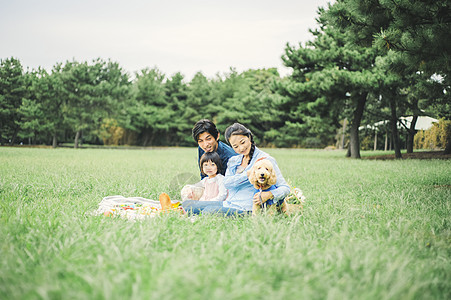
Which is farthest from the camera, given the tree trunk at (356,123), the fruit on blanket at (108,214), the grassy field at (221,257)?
the tree trunk at (356,123)

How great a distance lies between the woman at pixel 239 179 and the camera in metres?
2.99

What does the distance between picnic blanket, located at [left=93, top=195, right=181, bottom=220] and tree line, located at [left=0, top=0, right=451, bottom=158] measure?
3.55 meters

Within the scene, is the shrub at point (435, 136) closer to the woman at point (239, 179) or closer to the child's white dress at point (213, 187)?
the child's white dress at point (213, 187)

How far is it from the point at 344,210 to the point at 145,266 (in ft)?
7.87

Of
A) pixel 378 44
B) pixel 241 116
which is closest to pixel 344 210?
pixel 378 44

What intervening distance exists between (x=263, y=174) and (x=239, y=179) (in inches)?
16.2

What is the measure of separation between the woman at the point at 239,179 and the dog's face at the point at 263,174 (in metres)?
0.18

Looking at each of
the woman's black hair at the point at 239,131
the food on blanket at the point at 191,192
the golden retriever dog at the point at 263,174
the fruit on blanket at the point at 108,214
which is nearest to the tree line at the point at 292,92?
the woman's black hair at the point at 239,131

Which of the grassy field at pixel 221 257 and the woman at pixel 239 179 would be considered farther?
the woman at pixel 239 179

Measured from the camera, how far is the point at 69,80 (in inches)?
911

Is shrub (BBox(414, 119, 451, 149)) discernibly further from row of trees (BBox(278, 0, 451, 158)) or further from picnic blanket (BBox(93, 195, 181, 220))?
picnic blanket (BBox(93, 195, 181, 220))

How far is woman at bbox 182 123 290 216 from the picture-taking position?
2992mm

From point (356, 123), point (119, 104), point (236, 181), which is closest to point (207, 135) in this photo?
point (236, 181)

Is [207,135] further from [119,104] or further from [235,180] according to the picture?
[119,104]
